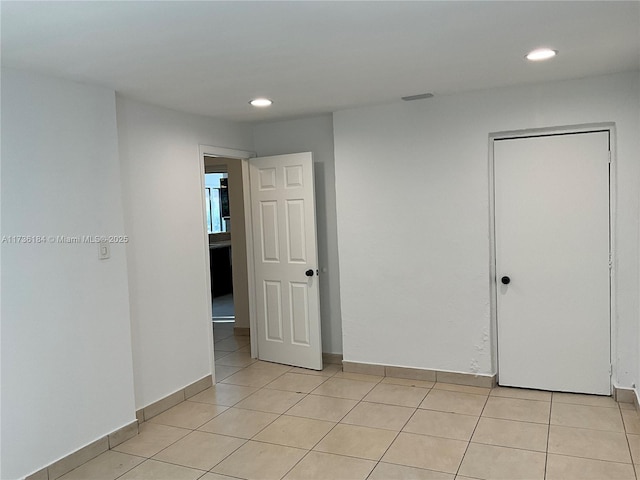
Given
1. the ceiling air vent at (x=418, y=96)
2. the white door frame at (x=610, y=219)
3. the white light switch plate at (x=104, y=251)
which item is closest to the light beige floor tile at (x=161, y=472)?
the white light switch plate at (x=104, y=251)

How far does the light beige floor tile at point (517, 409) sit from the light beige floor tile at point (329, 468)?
1114mm

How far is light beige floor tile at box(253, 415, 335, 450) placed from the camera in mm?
3297

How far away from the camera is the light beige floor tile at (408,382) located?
4.23 m

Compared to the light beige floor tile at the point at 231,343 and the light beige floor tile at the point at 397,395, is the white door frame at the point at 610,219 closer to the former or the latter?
the light beige floor tile at the point at 397,395

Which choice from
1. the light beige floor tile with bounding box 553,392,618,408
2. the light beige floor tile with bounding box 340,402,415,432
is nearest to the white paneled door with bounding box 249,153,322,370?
the light beige floor tile with bounding box 340,402,415,432

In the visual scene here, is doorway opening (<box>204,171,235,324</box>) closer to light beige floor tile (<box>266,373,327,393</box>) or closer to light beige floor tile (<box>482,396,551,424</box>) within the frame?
light beige floor tile (<box>266,373,327,393</box>)

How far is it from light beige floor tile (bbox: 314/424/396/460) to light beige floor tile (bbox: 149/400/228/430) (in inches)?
38.3

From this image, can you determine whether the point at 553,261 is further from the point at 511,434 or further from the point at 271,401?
the point at 271,401

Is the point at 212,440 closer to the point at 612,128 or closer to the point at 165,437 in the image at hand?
the point at 165,437

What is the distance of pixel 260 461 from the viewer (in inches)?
120

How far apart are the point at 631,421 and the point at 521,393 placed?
77cm

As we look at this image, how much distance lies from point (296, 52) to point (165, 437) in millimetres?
2614

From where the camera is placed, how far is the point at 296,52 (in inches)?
108

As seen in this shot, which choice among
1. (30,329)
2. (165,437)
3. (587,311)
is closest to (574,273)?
(587,311)
